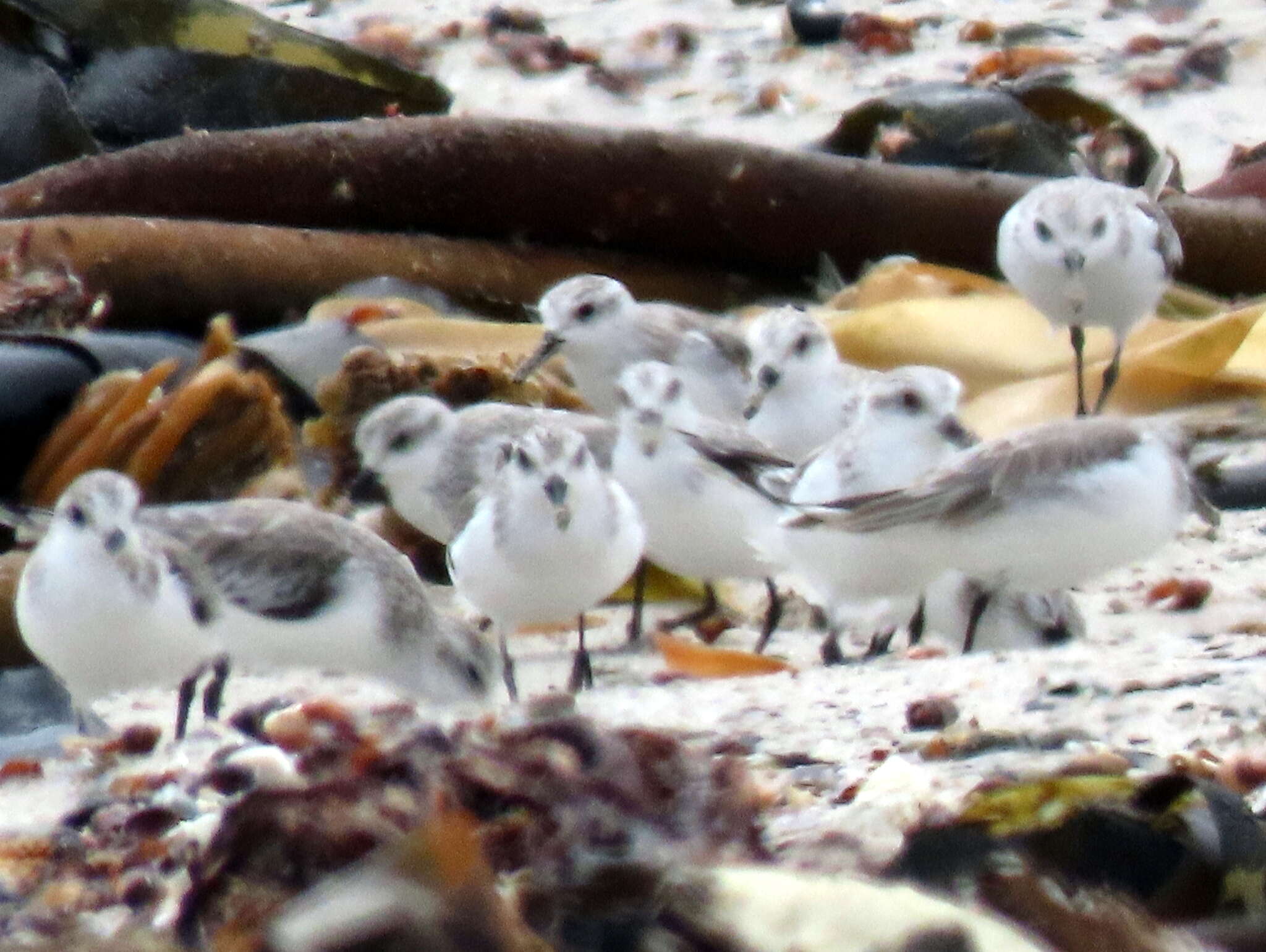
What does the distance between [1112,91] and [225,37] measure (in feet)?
10.7

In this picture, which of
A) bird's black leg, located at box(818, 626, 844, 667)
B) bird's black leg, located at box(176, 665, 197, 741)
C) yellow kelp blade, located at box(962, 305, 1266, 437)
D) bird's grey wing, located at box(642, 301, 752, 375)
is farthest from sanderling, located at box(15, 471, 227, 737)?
yellow kelp blade, located at box(962, 305, 1266, 437)

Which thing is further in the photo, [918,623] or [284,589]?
[918,623]

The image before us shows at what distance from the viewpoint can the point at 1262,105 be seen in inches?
327

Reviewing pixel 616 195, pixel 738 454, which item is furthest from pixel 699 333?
pixel 738 454

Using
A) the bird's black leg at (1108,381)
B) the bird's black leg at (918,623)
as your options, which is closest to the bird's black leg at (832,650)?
the bird's black leg at (918,623)

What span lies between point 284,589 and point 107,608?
15.3 inches

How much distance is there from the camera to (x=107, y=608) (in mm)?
3809

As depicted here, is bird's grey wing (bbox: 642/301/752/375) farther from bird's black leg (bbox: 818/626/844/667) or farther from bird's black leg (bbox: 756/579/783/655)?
bird's black leg (bbox: 818/626/844/667)

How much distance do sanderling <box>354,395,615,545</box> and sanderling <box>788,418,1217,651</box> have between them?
42.8 inches

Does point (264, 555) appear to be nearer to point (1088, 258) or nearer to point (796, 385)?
point (796, 385)

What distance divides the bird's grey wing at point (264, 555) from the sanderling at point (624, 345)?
64.3 inches

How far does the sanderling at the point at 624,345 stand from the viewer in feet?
19.1

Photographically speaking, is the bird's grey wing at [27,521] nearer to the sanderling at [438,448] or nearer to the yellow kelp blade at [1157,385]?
the sanderling at [438,448]

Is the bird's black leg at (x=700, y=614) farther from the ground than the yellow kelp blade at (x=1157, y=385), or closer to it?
closer to it
